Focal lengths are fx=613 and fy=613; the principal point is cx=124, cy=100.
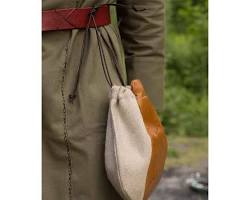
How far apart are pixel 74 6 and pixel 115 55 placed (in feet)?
0.63

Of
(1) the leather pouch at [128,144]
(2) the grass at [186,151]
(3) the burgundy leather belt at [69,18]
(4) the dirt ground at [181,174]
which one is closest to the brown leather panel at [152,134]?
(1) the leather pouch at [128,144]

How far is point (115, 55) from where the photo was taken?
5.72ft

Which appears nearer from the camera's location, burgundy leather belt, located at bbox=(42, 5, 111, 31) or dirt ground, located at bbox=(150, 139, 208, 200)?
burgundy leather belt, located at bbox=(42, 5, 111, 31)

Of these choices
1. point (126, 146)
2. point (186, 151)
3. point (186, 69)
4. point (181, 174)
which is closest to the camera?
point (126, 146)

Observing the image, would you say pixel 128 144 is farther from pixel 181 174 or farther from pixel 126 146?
pixel 181 174

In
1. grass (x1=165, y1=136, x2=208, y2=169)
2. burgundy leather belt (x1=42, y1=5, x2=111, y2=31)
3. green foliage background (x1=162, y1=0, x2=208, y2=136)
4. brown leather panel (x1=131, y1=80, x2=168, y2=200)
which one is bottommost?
grass (x1=165, y1=136, x2=208, y2=169)

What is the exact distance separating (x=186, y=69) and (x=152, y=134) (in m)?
4.15

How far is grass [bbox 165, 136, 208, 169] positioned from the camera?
203 inches

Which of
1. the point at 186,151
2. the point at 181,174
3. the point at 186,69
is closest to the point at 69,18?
the point at 181,174

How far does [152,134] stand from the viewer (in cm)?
167

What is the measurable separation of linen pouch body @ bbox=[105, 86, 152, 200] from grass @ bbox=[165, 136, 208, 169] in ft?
11.5

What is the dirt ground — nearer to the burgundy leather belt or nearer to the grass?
the grass

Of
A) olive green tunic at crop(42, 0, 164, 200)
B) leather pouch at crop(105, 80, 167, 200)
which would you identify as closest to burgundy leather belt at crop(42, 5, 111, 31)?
olive green tunic at crop(42, 0, 164, 200)
